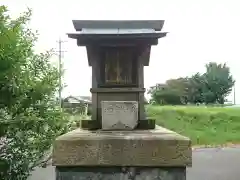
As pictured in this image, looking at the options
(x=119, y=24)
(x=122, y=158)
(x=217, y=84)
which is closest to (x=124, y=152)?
(x=122, y=158)

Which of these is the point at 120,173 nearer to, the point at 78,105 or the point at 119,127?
the point at 119,127

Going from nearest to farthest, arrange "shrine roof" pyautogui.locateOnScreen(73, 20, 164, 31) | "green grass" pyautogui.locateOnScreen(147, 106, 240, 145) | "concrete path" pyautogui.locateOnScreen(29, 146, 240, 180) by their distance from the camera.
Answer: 1. "shrine roof" pyautogui.locateOnScreen(73, 20, 164, 31)
2. "concrete path" pyautogui.locateOnScreen(29, 146, 240, 180)
3. "green grass" pyautogui.locateOnScreen(147, 106, 240, 145)

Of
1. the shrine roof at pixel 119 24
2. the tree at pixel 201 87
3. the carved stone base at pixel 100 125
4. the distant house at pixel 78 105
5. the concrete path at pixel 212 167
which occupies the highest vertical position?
the tree at pixel 201 87

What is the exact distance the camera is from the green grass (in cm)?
1912

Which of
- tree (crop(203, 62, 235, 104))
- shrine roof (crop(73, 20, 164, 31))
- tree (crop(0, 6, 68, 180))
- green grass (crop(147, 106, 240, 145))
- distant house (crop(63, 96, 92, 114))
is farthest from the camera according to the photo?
tree (crop(203, 62, 235, 104))

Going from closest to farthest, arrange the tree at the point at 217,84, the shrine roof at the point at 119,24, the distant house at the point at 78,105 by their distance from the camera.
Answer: the shrine roof at the point at 119,24
the distant house at the point at 78,105
the tree at the point at 217,84

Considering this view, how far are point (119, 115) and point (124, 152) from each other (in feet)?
4.17

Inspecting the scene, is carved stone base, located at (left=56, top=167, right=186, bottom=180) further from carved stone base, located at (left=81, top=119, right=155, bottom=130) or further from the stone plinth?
carved stone base, located at (left=81, top=119, right=155, bottom=130)

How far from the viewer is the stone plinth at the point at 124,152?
4539mm

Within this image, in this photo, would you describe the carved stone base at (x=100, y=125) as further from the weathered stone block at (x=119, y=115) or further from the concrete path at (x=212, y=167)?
the concrete path at (x=212, y=167)

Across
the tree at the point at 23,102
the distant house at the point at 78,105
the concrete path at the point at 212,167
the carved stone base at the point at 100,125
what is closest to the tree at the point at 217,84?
the concrete path at the point at 212,167

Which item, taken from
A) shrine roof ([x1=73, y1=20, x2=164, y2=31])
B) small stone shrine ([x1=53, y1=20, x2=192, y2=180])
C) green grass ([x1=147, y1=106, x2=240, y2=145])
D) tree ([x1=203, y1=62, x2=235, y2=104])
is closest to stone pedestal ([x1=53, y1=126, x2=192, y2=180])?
small stone shrine ([x1=53, y1=20, x2=192, y2=180])

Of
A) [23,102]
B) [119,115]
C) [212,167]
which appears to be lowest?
[212,167]

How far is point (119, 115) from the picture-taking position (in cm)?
580
